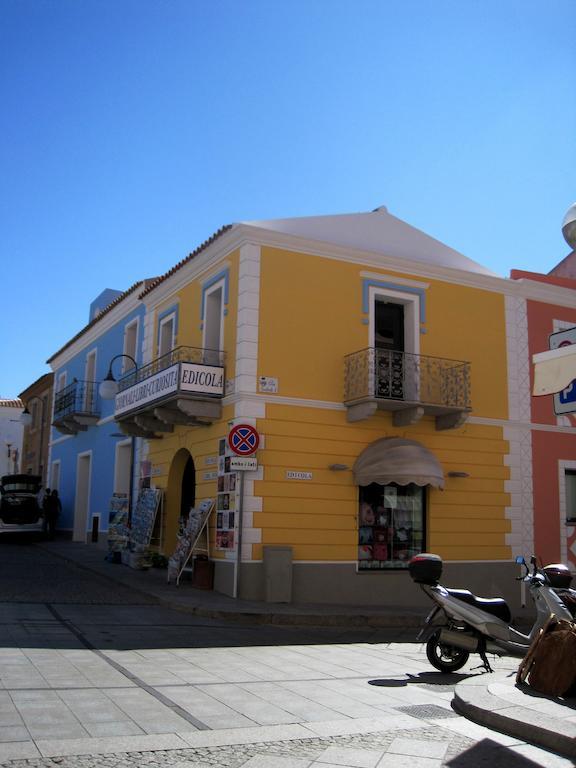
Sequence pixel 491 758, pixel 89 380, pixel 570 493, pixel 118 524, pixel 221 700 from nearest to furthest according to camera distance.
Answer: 1. pixel 491 758
2. pixel 221 700
3. pixel 570 493
4. pixel 118 524
5. pixel 89 380

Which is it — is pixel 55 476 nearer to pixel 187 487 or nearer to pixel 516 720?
pixel 187 487

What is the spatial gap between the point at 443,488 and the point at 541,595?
7.37 m

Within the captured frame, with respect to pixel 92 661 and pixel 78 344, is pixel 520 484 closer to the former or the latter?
pixel 92 661

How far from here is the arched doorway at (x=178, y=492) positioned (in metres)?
17.4

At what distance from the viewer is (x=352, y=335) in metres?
15.4

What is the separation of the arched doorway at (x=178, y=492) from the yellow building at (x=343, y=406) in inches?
9.0

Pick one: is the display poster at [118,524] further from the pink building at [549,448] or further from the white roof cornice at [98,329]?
the pink building at [549,448]

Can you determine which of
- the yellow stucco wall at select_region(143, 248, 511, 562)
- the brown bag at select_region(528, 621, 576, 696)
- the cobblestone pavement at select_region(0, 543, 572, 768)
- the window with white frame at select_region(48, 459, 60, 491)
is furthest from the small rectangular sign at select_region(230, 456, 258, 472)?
the window with white frame at select_region(48, 459, 60, 491)

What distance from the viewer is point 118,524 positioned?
19.2m

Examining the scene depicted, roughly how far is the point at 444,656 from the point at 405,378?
7.29m

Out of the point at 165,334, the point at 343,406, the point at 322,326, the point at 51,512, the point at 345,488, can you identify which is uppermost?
the point at 165,334

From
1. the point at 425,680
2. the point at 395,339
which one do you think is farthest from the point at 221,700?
the point at 395,339

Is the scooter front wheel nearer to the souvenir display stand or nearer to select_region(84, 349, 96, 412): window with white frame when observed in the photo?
the souvenir display stand

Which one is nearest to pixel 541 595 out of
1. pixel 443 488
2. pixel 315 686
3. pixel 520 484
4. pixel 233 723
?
pixel 315 686
